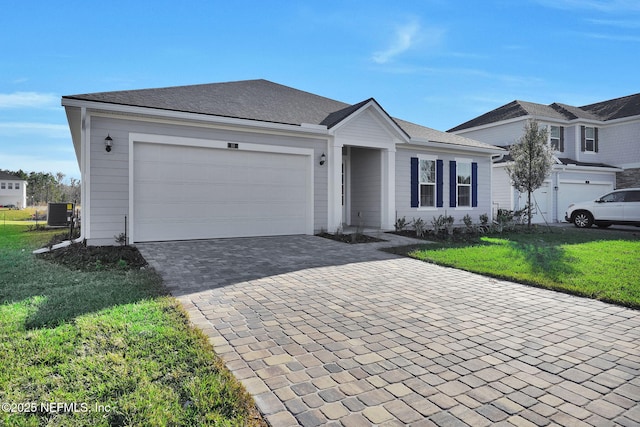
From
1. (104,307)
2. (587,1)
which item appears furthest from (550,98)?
(104,307)

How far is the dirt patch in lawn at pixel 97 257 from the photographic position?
6.70 meters

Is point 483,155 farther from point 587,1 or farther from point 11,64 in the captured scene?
point 11,64

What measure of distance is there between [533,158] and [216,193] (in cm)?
1159

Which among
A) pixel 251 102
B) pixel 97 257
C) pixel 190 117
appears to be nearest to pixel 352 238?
pixel 190 117

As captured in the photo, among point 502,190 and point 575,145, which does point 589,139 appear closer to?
point 575,145

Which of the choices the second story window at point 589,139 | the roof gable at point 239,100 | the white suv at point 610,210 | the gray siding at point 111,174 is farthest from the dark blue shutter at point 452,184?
the second story window at point 589,139

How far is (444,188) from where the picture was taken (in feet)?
46.7

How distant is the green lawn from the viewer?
547cm

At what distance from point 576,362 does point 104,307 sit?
4.77 meters

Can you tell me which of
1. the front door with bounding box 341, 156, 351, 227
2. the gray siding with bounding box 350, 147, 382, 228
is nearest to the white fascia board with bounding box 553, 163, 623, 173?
the gray siding with bounding box 350, 147, 382, 228

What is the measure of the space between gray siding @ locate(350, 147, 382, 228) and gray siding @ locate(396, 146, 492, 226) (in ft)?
2.44

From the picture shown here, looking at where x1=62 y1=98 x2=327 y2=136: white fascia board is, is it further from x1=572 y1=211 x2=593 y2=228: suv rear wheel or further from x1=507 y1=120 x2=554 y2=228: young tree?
x1=572 y1=211 x2=593 y2=228: suv rear wheel

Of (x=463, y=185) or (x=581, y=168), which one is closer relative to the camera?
(x=463, y=185)

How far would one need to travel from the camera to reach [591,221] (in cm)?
1577
